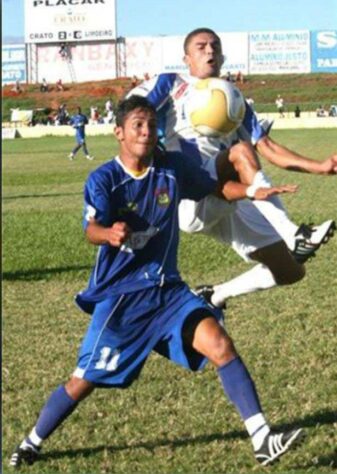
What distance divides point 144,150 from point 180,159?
38 cm

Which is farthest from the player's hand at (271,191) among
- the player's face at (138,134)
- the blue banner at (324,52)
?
the blue banner at (324,52)

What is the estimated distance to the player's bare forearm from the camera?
500cm

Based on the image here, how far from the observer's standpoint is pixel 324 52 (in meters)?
83.0

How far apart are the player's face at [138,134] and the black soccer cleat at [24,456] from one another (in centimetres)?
151

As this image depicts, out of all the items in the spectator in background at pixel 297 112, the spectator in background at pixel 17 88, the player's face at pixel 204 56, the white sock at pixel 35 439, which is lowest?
the spectator in background at pixel 297 112

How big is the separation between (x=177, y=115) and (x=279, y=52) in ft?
261

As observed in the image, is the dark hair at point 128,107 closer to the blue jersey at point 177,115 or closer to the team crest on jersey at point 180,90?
the blue jersey at point 177,115

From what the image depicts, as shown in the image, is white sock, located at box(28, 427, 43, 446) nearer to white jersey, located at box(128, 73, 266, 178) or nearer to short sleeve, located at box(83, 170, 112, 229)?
short sleeve, located at box(83, 170, 112, 229)

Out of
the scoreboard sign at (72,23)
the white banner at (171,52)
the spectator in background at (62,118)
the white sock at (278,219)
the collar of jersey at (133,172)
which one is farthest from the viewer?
the scoreboard sign at (72,23)

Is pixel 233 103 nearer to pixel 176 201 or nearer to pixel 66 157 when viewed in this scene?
pixel 176 201

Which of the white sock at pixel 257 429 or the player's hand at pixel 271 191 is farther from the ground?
the player's hand at pixel 271 191

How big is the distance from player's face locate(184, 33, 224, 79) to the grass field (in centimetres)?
190

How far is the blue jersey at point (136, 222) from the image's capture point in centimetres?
536

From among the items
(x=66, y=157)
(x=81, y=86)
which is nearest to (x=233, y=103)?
(x=66, y=157)
